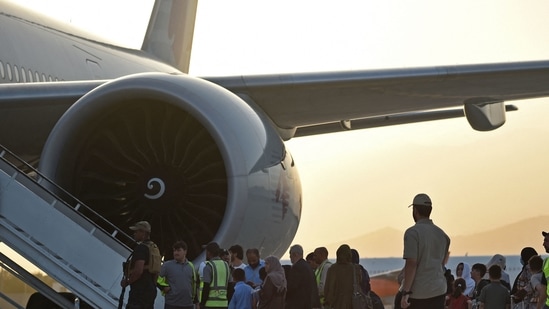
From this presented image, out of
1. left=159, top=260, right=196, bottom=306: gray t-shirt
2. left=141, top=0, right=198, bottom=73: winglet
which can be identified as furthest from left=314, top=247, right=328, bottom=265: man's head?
left=141, top=0, right=198, bottom=73: winglet

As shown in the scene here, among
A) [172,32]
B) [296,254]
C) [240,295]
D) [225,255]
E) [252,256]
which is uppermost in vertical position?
[172,32]

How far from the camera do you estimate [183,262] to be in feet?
34.3

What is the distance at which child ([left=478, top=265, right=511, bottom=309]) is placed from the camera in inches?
456

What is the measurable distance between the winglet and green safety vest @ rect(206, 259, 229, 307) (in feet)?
35.1

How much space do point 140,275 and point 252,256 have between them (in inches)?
71.6

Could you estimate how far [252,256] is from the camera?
36.1ft

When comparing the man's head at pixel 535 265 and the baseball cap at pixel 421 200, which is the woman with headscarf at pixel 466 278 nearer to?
the man's head at pixel 535 265

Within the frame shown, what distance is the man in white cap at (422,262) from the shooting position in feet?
26.1

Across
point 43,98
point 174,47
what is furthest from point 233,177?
point 174,47

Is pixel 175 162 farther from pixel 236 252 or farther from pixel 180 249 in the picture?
pixel 180 249

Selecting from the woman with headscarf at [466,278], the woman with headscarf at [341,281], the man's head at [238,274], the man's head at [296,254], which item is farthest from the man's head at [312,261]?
the woman with headscarf at [466,278]

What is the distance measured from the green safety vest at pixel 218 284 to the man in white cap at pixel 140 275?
905 mm

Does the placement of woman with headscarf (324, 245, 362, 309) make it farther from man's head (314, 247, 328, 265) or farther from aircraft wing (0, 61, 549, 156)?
aircraft wing (0, 61, 549, 156)

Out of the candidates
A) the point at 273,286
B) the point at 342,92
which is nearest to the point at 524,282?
the point at 273,286
